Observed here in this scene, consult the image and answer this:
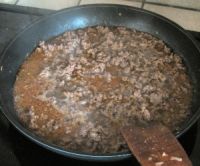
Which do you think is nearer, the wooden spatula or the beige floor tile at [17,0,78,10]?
the wooden spatula

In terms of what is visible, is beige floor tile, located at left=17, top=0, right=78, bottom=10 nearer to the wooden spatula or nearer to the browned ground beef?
the browned ground beef

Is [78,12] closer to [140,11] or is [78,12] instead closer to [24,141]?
[140,11]

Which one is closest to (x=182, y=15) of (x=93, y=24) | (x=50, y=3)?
(x=93, y=24)

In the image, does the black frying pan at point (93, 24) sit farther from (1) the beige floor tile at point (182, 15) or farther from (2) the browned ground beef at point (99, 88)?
(1) the beige floor tile at point (182, 15)

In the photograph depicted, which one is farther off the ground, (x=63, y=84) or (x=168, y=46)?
(x=168, y=46)

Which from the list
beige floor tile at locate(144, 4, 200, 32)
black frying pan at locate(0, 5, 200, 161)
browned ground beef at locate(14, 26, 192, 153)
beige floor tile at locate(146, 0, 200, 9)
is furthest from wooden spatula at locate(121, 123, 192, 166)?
beige floor tile at locate(146, 0, 200, 9)

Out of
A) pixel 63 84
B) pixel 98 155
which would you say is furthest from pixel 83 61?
pixel 98 155

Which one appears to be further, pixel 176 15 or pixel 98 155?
pixel 176 15
